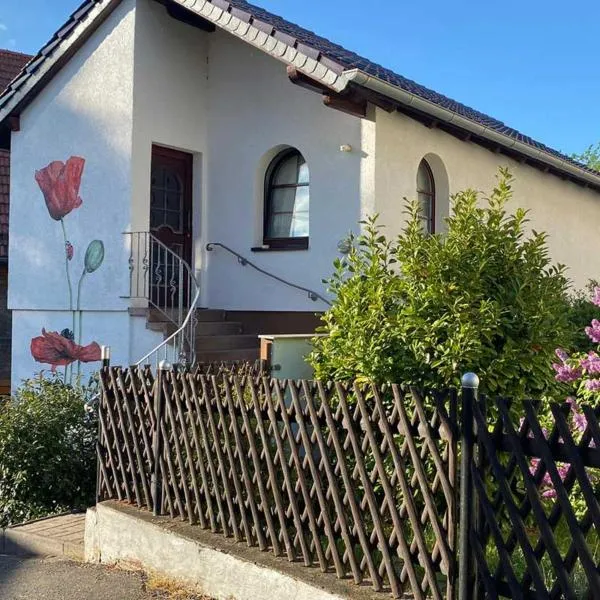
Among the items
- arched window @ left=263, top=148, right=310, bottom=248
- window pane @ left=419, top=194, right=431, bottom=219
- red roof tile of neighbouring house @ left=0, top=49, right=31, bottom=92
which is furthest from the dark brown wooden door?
red roof tile of neighbouring house @ left=0, top=49, right=31, bottom=92

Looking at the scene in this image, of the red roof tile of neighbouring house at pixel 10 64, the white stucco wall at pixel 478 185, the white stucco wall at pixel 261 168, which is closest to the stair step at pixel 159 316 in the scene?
the white stucco wall at pixel 261 168

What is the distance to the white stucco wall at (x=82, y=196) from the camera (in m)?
10.3

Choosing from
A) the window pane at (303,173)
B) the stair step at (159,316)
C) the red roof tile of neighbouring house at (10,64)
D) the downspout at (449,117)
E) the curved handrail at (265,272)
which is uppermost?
the red roof tile of neighbouring house at (10,64)

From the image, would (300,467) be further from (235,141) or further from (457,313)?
(235,141)

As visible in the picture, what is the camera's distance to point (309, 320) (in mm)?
10039

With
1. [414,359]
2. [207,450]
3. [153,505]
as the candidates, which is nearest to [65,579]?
[153,505]

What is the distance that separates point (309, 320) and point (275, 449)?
532 cm

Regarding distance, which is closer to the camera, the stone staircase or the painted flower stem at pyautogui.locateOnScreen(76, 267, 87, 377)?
the stone staircase

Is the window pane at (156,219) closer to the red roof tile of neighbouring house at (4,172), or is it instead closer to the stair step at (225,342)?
the stair step at (225,342)

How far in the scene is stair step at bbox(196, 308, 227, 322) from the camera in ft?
34.3

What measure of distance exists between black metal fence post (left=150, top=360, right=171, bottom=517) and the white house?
11.7ft

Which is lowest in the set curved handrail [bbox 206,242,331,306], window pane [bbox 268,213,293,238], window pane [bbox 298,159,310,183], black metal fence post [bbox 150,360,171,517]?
black metal fence post [bbox 150,360,171,517]

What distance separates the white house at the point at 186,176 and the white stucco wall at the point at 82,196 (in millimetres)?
26

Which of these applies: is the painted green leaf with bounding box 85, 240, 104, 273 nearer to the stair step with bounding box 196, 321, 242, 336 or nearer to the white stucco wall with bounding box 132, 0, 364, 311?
the white stucco wall with bounding box 132, 0, 364, 311
